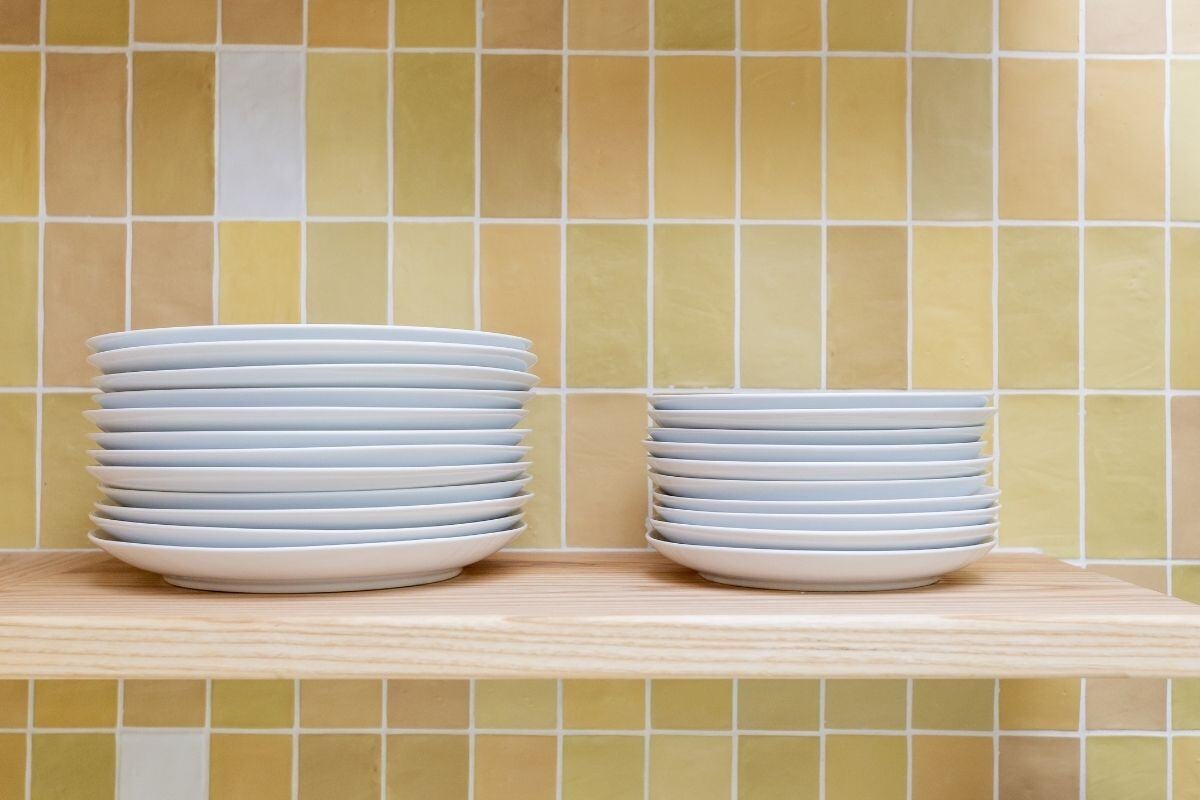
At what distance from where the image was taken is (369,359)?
25.1 inches

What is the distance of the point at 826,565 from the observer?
0.64m

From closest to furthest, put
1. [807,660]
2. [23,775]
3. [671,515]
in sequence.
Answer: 1. [807,660]
2. [671,515]
3. [23,775]

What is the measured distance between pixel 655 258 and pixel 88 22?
58cm

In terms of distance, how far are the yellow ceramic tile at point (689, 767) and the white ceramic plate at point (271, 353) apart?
0.47 m

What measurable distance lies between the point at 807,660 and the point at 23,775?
0.75 m

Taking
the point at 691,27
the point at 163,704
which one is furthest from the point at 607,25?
the point at 163,704

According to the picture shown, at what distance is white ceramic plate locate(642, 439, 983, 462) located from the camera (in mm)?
650

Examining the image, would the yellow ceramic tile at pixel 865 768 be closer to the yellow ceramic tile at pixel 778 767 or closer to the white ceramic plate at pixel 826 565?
the yellow ceramic tile at pixel 778 767

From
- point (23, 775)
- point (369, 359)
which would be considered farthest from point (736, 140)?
point (23, 775)

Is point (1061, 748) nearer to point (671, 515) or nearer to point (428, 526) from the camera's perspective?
point (671, 515)

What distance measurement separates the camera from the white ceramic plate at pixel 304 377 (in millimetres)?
624

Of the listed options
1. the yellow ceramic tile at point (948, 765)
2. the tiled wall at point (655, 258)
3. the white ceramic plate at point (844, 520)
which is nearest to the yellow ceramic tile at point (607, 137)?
the tiled wall at point (655, 258)

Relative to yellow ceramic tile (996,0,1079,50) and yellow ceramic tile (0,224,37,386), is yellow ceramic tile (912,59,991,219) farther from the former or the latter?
yellow ceramic tile (0,224,37,386)

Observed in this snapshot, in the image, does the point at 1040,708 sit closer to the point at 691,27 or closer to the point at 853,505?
the point at 853,505
